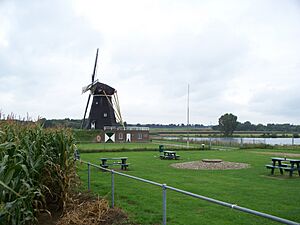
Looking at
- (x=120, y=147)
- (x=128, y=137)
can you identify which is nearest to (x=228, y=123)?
(x=128, y=137)

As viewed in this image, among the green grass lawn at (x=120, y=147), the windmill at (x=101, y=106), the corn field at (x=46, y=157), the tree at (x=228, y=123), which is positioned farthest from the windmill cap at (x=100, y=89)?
the corn field at (x=46, y=157)

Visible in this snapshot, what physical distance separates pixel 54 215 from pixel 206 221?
11.7 ft

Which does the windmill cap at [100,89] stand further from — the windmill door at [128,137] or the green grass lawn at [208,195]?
the green grass lawn at [208,195]

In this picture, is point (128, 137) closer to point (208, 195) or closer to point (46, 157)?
point (208, 195)

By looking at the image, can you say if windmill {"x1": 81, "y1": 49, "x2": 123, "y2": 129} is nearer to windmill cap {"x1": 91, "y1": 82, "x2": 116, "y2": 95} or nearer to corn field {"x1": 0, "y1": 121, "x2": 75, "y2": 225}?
windmill cap {"x1": 91, "y1": 82, "x2": 116, "y2": 95}

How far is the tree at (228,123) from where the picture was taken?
88.8m

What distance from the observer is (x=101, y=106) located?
57438 mm

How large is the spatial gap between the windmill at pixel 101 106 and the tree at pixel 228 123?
126ft

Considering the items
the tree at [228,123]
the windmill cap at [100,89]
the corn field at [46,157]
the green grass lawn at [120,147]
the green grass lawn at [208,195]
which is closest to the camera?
A: the corn field at [46,157]

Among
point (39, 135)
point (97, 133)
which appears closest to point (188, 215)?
point (39, 135)

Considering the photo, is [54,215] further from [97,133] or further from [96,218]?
[97,133]

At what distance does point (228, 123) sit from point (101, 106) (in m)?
42.6

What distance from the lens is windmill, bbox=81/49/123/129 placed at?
186 ft

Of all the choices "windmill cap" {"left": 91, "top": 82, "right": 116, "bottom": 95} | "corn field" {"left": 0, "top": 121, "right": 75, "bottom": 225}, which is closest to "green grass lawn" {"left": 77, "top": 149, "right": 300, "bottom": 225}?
"corn field" {"left": 0, "top": 121, "right": 75, "bottom": 225}
